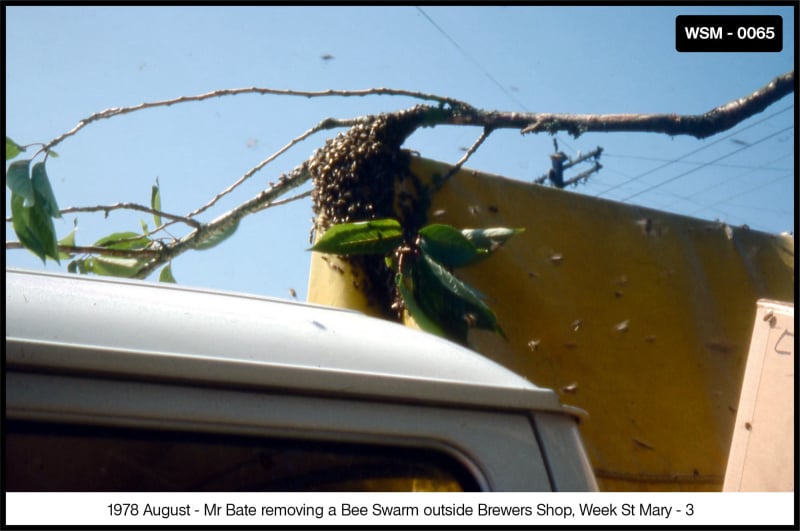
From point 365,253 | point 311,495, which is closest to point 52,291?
point 311,495

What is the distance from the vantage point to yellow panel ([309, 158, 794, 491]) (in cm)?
209

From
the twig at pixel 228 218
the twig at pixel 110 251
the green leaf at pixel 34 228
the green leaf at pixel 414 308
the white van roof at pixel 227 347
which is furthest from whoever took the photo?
the twig at pixel 228 218

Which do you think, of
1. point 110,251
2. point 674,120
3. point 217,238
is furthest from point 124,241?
point 674,120

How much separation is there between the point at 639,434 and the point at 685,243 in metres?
0.65

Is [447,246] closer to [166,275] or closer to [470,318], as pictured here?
[470,318]

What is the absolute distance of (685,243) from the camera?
7.91 ft

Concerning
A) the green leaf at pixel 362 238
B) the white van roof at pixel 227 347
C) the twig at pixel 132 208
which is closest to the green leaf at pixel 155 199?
the twig at pixel 132 208

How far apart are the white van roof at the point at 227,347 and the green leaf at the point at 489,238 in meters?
0.93

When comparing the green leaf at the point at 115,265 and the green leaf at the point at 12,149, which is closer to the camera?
the green leaf at the point at 12,149

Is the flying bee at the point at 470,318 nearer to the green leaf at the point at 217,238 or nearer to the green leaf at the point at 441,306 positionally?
the green leaf at the point at 441,306

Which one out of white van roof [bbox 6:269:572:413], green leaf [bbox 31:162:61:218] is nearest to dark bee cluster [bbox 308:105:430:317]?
green leaf [bbox 31:162:61:218]

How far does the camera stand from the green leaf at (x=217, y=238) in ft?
8.12

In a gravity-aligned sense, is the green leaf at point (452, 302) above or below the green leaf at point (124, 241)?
below

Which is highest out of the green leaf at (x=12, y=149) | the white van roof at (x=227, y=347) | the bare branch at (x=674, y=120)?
the bare branch at (x=674, y=120)
